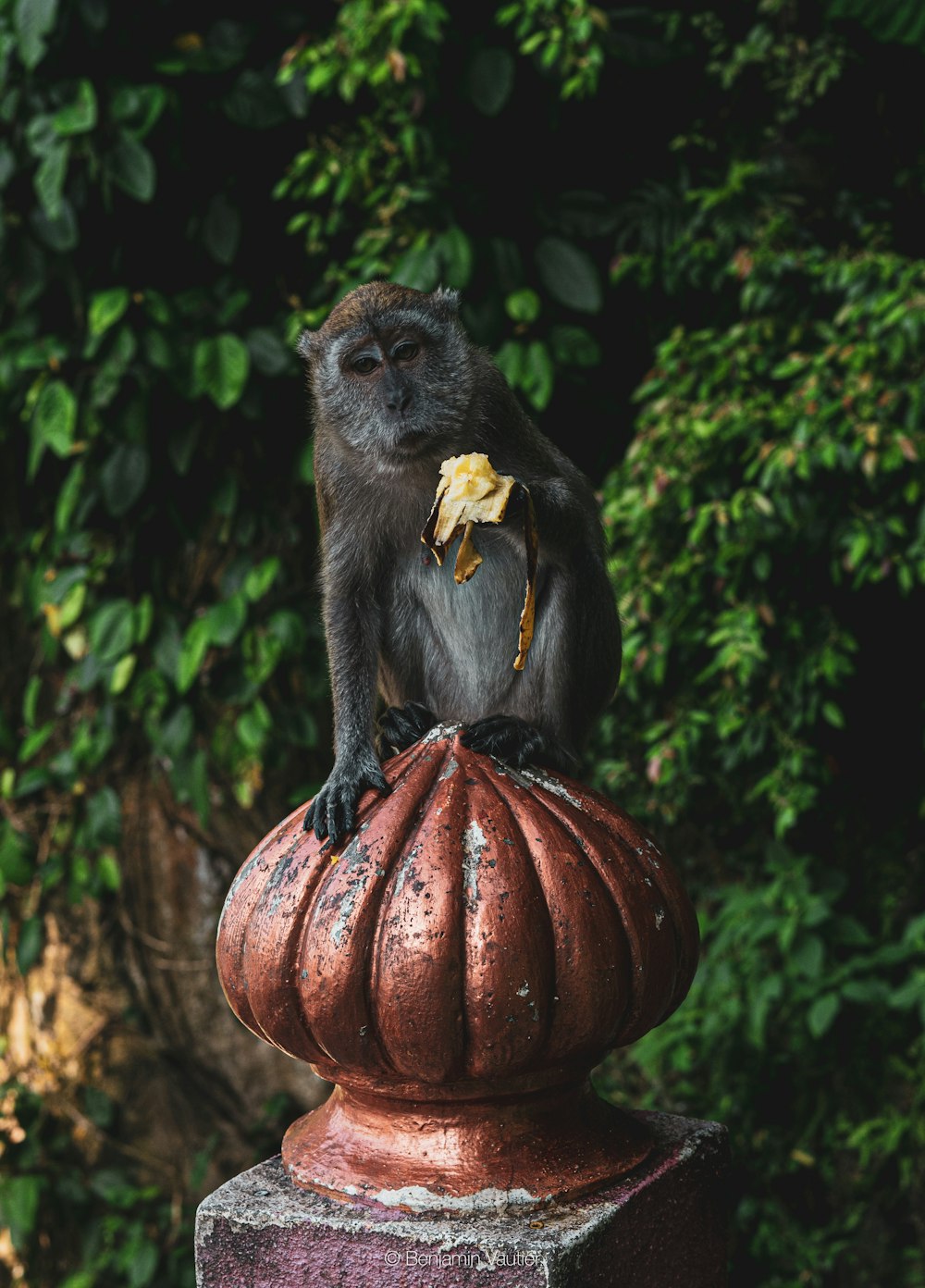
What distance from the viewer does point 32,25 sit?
3432 mm

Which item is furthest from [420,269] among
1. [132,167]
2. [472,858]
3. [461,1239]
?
[461,1239]

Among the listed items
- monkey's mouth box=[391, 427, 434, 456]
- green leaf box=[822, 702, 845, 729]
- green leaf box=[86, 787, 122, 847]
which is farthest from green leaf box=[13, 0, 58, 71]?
green leaf box=[822, 702, 845, 729]

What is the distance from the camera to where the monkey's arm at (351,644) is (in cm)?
201

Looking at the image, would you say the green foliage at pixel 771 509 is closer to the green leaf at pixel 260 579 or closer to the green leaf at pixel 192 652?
the green leaf at pixel 260 579

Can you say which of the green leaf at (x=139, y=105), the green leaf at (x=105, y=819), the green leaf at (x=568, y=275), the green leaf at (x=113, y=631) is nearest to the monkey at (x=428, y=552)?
the green leaf at (x=568, y=275)

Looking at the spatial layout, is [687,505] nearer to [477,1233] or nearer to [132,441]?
[132,441]

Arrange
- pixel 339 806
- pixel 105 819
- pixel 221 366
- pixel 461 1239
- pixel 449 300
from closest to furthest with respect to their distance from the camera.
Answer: pixel 461 1239 → pixel 339 806 → pixel 449 300 → pixel 221 366 → pixel 105 819

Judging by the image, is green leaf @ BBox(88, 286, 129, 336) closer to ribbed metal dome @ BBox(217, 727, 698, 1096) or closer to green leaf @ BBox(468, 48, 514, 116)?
green leaf @ BBox(468, 48, 514, 116)

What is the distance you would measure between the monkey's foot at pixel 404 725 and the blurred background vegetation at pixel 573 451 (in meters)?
1.44

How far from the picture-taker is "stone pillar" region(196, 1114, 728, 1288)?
117 cm

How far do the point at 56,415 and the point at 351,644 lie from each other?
2.00 metres

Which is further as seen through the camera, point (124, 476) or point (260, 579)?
point (124, 476)

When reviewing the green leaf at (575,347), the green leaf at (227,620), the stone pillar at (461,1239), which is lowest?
the stone pillar at (461,1239)

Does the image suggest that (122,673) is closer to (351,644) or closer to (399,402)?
(351,644)
